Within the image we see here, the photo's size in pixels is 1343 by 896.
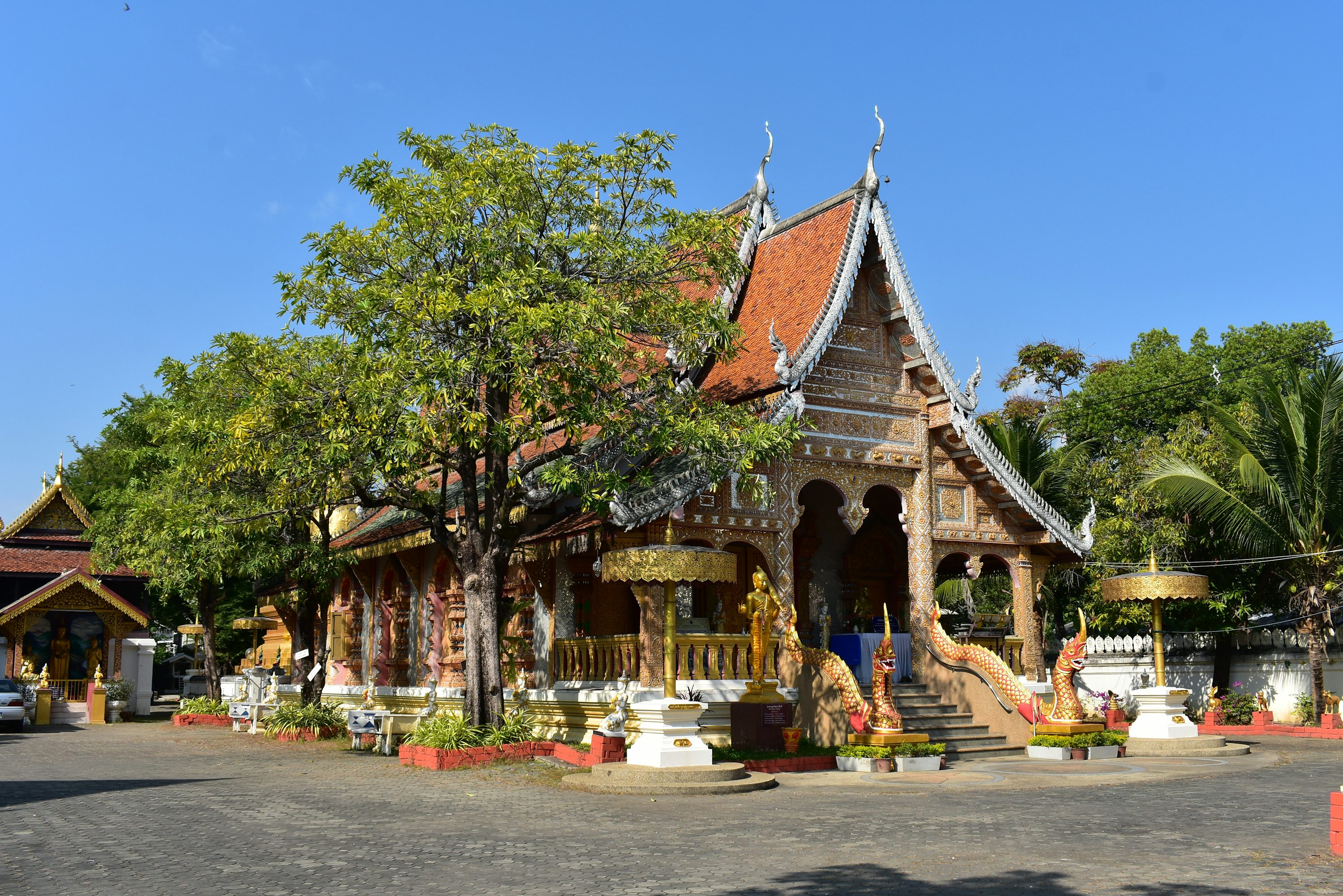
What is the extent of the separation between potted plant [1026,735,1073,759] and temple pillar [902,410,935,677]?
1.95 m

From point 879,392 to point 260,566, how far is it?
38.8ft

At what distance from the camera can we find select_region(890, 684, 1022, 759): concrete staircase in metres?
15.9

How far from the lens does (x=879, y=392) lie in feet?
59.3

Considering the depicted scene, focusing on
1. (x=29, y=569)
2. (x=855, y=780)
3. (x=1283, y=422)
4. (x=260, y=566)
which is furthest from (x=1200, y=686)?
(x=29, y=569)

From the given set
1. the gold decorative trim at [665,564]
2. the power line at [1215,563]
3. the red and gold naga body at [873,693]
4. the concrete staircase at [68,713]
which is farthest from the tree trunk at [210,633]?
the power line at [1215,563]

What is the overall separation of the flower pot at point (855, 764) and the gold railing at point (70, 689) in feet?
75.9

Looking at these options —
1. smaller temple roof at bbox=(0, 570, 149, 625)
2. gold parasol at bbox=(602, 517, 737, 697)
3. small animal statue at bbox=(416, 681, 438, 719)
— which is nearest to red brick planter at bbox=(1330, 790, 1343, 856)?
gold parasol at bbox=(602, 517, 737, 697)

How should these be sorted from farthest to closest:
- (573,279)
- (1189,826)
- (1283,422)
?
1. (1283,422)
2. (573,279)
3. (1189,826)

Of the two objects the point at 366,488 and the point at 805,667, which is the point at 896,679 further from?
the point at 366,488

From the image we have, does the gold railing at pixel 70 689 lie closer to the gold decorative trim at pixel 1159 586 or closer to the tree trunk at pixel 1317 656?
the gold decorative trim at pixel 1159 586

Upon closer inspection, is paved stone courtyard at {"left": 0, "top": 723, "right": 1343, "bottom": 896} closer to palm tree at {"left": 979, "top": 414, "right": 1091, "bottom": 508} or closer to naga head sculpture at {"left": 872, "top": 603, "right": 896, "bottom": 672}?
naga head sculpture at {"left": 872, "top": 603, "right": 896, "bottom": 672}

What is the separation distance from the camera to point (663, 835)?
9.10 m

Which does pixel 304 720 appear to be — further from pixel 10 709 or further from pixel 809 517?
pixel 809 517

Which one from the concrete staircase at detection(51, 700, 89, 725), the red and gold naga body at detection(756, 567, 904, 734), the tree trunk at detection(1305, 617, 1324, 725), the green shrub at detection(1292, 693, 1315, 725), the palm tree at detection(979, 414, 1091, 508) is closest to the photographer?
the red and gold naga body at detection(756, 567, 904, 734)
